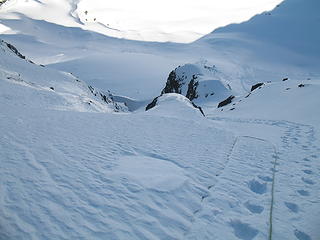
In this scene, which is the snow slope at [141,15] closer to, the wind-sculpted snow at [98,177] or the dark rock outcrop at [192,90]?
the dark rock outcrop at [192,90]

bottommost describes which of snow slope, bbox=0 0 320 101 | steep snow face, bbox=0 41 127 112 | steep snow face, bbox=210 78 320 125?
steep snow face, bbox=210 78 320 125

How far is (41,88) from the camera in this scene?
48.2ft

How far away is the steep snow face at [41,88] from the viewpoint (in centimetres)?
1173

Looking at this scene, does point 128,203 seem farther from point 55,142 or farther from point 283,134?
point 283,134

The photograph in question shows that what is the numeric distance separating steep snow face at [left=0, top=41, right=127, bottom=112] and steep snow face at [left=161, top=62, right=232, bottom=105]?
544cm

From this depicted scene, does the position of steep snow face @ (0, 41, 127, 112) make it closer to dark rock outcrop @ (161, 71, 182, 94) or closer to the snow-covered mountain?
the snow-covered mountain

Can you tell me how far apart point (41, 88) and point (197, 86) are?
596 inches

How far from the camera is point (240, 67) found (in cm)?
4422

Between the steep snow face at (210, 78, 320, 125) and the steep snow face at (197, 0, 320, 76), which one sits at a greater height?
the steep snow face at (197, 0, 320, 76)

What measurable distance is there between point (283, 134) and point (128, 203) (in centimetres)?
670

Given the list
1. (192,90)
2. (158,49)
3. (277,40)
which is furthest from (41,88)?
(277,40)

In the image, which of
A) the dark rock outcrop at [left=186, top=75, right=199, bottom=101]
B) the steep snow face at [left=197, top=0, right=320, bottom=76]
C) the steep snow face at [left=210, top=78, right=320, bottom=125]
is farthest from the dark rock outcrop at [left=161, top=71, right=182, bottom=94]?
the steep snow face at [left=197, top=0, right=320, bottom=76]

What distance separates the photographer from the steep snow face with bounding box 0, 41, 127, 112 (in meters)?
11.7

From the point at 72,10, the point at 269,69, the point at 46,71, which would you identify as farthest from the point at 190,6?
the point at 46,71
